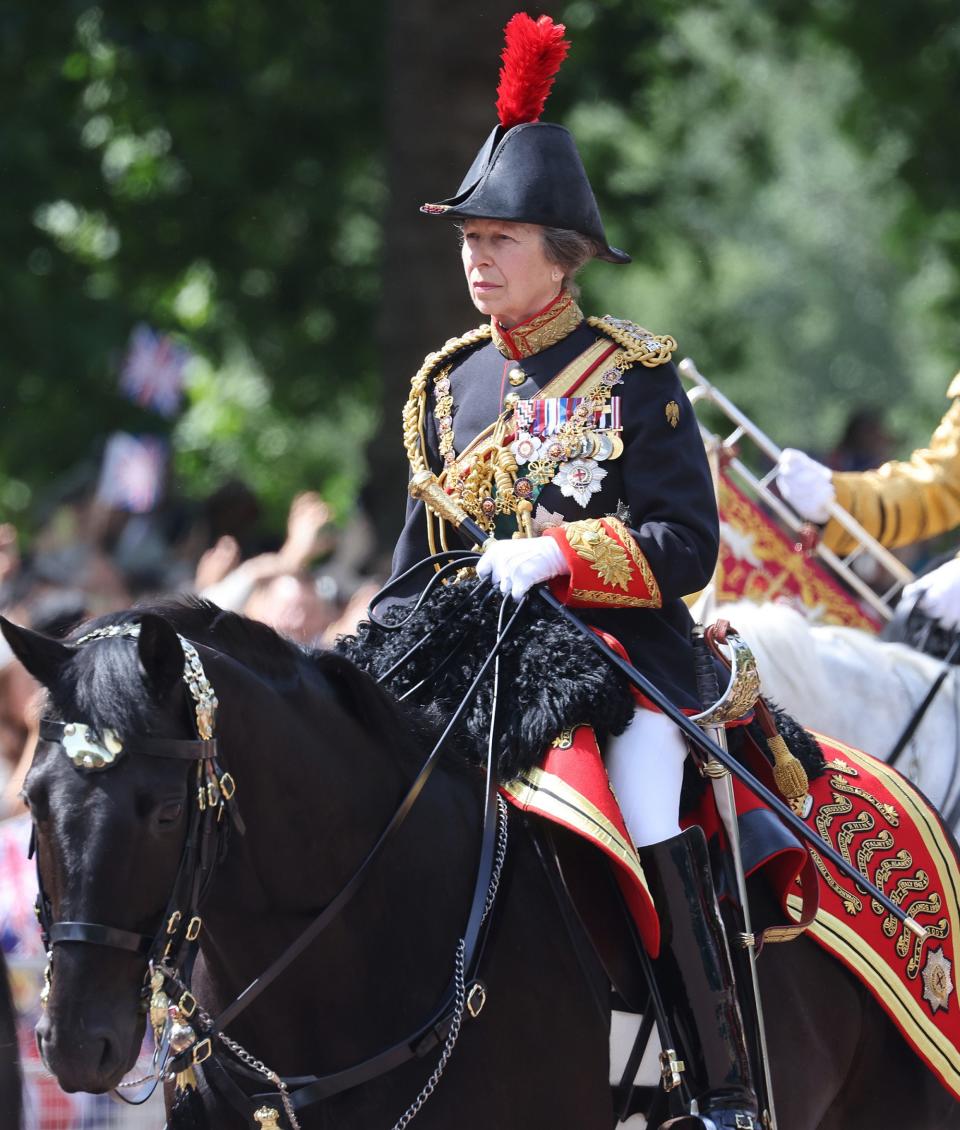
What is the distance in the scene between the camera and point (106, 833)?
10.0 ft

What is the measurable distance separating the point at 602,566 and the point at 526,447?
39 cm

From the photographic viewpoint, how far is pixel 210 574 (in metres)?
9.77

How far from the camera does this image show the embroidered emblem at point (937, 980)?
4.65 metres

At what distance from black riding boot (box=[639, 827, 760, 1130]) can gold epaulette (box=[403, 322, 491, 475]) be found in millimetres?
1092

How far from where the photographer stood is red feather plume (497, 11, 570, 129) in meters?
4.08

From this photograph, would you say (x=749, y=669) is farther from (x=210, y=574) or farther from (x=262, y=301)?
(x=262, y=301)

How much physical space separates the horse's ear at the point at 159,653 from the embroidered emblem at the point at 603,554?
1005 millimetres

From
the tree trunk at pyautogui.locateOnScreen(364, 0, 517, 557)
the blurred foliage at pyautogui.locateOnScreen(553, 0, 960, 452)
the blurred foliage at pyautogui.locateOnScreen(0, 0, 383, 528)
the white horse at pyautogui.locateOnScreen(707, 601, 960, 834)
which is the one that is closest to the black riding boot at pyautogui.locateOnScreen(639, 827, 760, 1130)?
the white horse at pyautogui.locateOnScreen(707, 601, 960, 834)

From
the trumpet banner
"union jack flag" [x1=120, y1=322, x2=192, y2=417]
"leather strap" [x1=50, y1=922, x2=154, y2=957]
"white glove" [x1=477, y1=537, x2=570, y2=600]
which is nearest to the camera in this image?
"leather strap" [x1=50, y1=922, x2=154, y2=957]

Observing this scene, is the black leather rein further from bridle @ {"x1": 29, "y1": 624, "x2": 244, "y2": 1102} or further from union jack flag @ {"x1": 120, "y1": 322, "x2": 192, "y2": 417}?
union jack flag @ {"x1": 120, "y1": 322, "x2": 192, "y2": 417}

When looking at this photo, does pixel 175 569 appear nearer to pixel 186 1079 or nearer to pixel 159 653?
pixel 186 1079

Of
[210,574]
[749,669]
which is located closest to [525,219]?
[749,669]

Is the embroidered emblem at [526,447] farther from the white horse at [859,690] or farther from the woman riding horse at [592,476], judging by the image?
the white horse at [859,690]

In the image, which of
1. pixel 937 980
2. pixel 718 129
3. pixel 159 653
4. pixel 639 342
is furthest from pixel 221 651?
pixel 718 129
